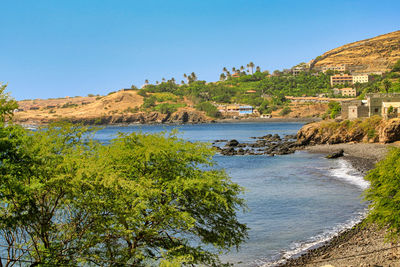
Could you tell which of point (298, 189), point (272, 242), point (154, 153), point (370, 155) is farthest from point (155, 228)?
point (370, 155)

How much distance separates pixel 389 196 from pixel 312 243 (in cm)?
738

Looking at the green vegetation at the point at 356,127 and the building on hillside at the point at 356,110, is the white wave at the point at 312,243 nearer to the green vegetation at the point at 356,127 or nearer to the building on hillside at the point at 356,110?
the green vegetation at the point at 356,127

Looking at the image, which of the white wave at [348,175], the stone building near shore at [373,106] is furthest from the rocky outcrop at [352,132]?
the white wave at [348,175]

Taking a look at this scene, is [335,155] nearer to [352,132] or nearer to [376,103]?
[352,132]

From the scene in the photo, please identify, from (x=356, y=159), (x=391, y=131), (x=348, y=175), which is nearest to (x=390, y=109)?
(x=391, y=131)

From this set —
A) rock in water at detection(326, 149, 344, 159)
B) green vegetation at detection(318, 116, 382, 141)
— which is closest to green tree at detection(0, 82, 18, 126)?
rock in water at detection(326, 149, 344, 159)

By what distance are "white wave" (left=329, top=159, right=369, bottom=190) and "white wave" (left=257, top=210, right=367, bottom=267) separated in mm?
13451

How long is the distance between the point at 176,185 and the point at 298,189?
3105cm

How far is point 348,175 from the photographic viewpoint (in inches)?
1976

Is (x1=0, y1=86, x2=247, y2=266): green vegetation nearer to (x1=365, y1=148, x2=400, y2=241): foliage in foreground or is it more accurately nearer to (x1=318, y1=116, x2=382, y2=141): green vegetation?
(x1=365, y1=148, x2=400, y2=241): foliage in foreground

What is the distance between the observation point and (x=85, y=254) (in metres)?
13.9

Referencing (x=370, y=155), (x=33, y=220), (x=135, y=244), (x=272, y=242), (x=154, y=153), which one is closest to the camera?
(x=33, y=220)

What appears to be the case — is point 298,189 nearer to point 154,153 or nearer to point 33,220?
point 154,153

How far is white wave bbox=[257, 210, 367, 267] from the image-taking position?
24250 millimetres
